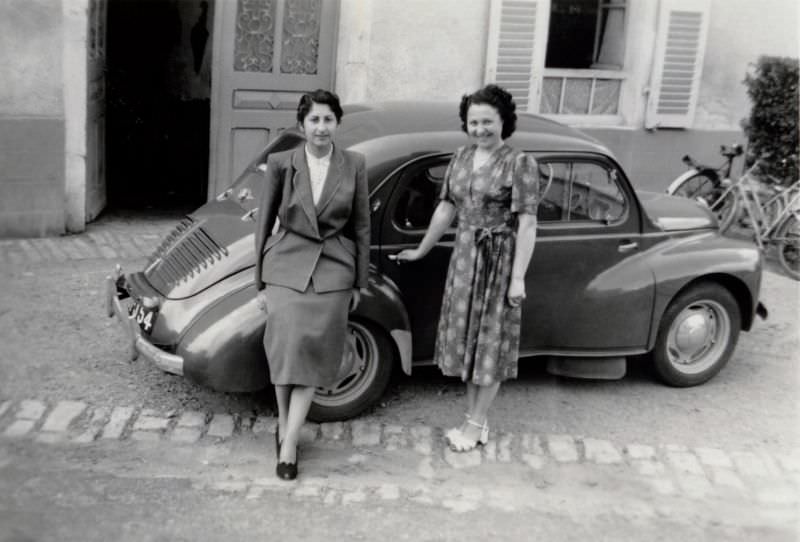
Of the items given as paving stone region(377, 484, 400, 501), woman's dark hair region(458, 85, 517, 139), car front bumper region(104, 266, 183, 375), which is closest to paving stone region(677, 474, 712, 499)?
paving stone region(377, 484, 400, 501)

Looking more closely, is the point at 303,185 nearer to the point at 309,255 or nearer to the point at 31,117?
the point at 309,255

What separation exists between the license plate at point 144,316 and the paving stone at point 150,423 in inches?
19.2

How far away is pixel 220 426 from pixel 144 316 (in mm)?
708

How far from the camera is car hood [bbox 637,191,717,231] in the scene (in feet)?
19.7

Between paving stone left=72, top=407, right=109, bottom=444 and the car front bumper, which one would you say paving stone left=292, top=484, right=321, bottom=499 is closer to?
the car front bumper

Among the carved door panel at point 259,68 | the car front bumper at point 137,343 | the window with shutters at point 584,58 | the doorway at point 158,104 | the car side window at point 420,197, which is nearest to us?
the car front bumper at point 137,343

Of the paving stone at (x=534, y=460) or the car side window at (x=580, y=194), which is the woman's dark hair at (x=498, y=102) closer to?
the car side window at (x=580, y=194)

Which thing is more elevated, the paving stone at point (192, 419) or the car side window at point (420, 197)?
the car side window at point (420, 197)

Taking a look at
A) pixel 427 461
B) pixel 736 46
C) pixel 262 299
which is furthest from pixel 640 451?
pixel 736 46

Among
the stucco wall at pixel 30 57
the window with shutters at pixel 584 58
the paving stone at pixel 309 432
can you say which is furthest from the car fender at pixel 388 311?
the window with shutters at pixel 584 58

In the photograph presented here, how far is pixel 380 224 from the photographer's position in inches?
203

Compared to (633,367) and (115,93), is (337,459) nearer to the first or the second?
(633,367)

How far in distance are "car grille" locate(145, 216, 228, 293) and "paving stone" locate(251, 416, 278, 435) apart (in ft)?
2.84

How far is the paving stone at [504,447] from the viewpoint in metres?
4.97
